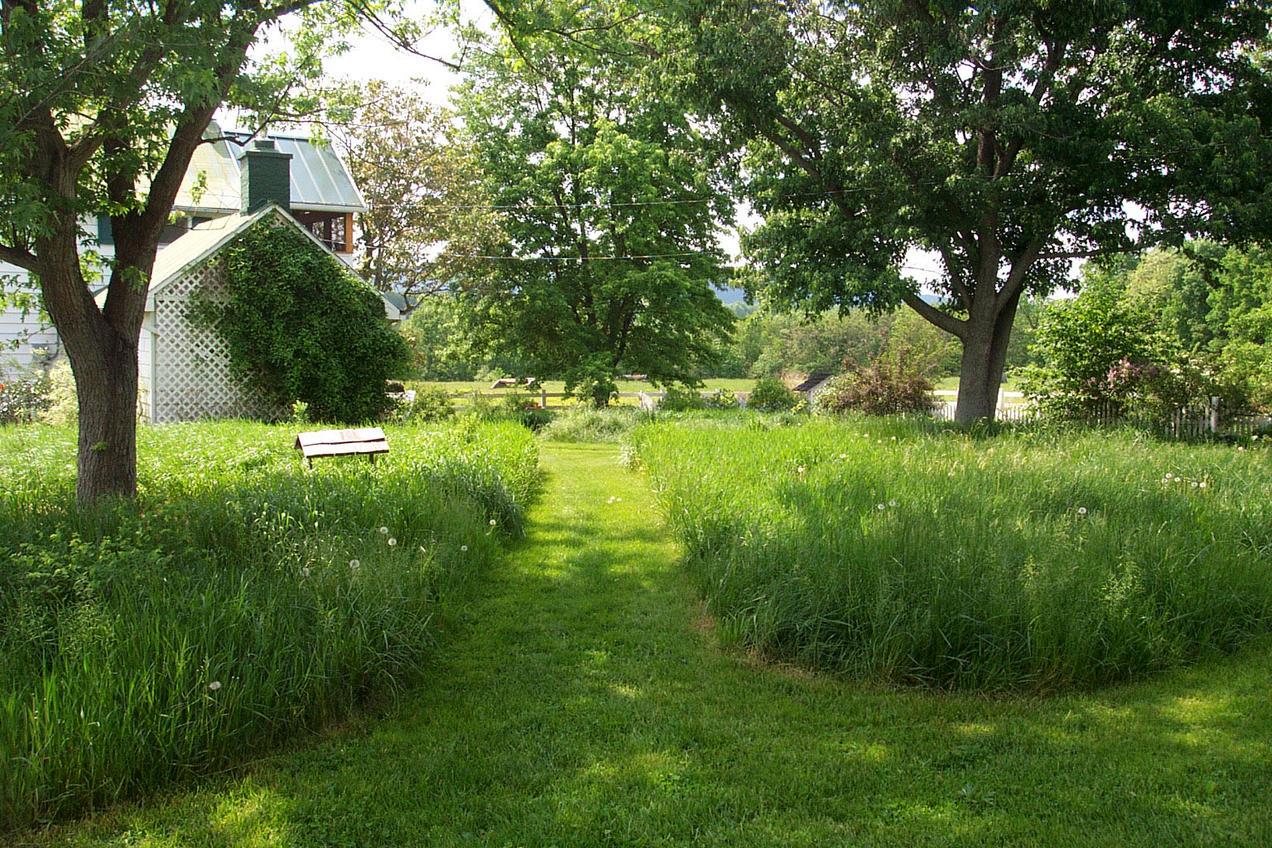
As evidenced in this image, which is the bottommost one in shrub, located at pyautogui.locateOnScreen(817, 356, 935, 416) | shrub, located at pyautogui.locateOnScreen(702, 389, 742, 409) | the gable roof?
shrub, located at pyautogui.locateOnScreen(702, 389, 742, 409)

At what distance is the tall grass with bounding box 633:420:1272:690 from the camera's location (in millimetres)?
4676

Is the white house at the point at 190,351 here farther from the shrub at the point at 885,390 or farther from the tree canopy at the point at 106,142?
the shrub at the point at 885,390

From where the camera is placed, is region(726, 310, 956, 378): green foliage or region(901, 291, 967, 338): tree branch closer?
region(901, 291, 967, 338): tree branch

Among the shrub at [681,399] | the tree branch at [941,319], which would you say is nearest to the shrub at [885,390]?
the tree branch at [941,319]

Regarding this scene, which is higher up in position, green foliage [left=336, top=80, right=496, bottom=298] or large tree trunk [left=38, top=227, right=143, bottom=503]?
green foliage [left=336, top=80, right=496, bottom=298]

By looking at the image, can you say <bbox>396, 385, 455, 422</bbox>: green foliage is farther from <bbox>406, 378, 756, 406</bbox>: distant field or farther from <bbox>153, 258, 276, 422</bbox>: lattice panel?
<bbox>406, 378, 756, 406</bbox>: distant field

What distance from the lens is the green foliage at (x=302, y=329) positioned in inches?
645

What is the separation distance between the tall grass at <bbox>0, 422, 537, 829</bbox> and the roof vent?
11.2 meters

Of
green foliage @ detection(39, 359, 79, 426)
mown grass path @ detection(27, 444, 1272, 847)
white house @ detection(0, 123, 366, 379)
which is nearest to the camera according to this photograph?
mown grass path @ detection(27, 444, 1272, 847)

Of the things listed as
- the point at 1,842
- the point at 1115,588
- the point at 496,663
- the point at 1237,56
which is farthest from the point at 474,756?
the point at 1237,56

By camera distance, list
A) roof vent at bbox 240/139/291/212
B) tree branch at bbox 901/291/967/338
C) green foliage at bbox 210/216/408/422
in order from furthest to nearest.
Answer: tree branch at bbox 901/291/967/338 < roof vent at bbox 240/139/291/212 < green foliage at bbox 210/216/408/422

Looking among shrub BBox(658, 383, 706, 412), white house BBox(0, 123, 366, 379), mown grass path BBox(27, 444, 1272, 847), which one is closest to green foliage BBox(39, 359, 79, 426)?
white house BBox(0, 123, 366, 379)

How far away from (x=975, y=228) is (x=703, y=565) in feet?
43.7

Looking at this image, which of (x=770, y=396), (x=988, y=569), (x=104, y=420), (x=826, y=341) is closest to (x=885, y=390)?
(x=770, y=396)
